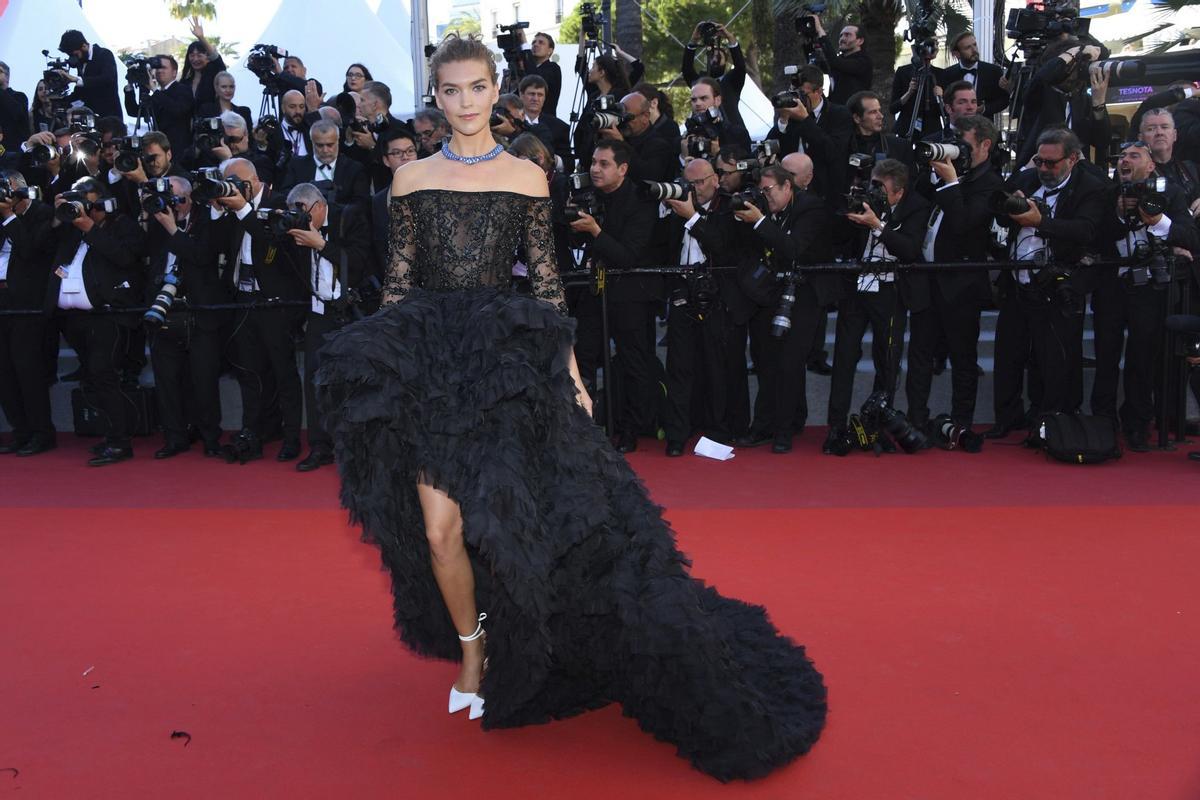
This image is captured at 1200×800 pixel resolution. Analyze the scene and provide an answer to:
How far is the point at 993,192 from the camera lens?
21.7 ft

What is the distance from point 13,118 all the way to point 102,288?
11.3 feet

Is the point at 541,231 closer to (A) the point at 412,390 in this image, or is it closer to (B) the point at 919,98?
(A) the point at 412,390

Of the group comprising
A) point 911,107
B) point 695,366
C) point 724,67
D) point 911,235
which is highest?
point 724,67

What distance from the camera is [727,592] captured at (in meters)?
4.36

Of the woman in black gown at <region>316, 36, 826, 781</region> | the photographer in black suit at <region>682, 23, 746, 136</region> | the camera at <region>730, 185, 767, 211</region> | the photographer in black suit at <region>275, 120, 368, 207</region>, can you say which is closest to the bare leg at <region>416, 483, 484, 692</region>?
the woman in black gown at <region>316, 36, 826, 781</region>

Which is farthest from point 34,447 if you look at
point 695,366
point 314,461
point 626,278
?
point 695,366

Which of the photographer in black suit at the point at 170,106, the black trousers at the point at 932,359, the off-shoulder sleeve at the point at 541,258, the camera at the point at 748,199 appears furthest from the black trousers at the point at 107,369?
the off-shoulder sleeve at the point at 541,258

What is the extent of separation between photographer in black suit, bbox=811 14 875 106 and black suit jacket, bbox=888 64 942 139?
0.76 ft

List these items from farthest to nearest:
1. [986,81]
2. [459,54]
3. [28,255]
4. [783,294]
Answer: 1. [986,81]
2. [28,255]
3. [783,294]
4. [459,54]

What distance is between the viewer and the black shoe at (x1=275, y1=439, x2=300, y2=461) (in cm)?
725

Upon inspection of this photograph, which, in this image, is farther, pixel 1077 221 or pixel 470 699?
pixel 1077 221

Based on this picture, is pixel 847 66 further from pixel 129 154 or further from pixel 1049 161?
pixel 129 154

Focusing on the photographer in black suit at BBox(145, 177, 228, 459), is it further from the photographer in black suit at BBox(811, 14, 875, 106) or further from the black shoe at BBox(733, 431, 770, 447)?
the photographer in black suit at BBox(811, 14, 875, 106)

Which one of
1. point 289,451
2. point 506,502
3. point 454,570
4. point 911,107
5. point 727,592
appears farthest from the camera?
point 911,107
